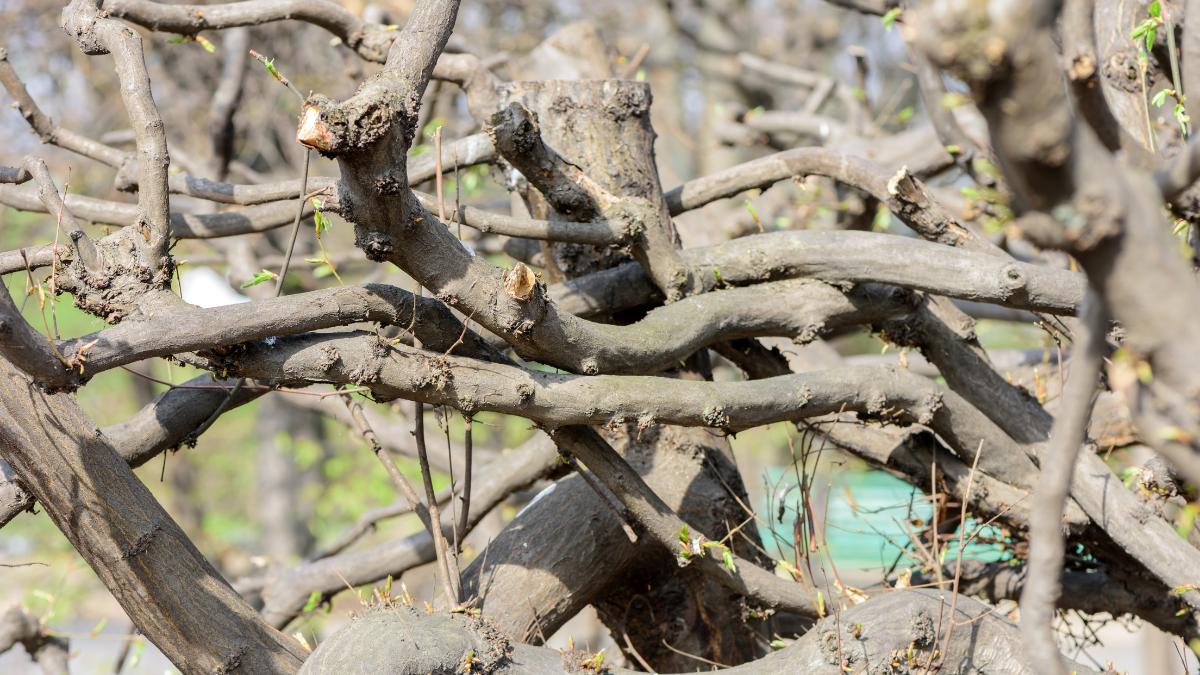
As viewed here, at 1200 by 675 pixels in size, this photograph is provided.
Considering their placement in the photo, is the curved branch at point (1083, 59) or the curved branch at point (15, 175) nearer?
the curved branch at point (1083, 59)

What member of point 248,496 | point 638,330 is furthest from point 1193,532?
point 248,496

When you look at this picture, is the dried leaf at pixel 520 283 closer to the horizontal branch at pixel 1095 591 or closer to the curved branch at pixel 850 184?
the curved branch at pixel 850 184

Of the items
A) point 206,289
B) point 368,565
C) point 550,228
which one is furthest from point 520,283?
point 206,289

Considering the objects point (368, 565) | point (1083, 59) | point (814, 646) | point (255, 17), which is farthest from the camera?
point (368, 565)

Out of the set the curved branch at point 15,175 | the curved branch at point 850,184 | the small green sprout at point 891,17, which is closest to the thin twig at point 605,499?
the curved branch at point 850,184

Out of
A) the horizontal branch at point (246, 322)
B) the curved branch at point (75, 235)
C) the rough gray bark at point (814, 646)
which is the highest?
the curved branch at point (75, 235)

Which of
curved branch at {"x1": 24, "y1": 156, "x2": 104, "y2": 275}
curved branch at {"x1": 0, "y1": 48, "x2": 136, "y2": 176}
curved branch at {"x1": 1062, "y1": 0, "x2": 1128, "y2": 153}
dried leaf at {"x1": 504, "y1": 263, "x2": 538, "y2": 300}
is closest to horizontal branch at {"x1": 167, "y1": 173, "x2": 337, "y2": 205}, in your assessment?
curved branch at {"x1": 0, "y1": 48, "x2": 136, "y2": 176}

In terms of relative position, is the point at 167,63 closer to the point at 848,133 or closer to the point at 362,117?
the point at 848,133

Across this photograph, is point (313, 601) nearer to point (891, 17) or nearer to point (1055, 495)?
point (1055, 495)

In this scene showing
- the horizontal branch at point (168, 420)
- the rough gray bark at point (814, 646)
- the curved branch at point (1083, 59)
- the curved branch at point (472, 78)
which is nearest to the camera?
the curved branch at point (1083, 59)

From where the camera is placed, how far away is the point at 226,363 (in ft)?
5.94

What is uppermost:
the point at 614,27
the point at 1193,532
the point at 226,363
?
the point at 614,27

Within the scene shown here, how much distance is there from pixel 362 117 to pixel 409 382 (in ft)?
2.10

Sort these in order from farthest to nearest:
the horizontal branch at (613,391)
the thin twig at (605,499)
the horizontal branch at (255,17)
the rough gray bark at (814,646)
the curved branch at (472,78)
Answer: the curved branch at (472,78)
the horizontal branch at (255,17)
the thin twig at (605,499)
the rough gray bark at (814,646)
the horizontal branch at (613,391)
